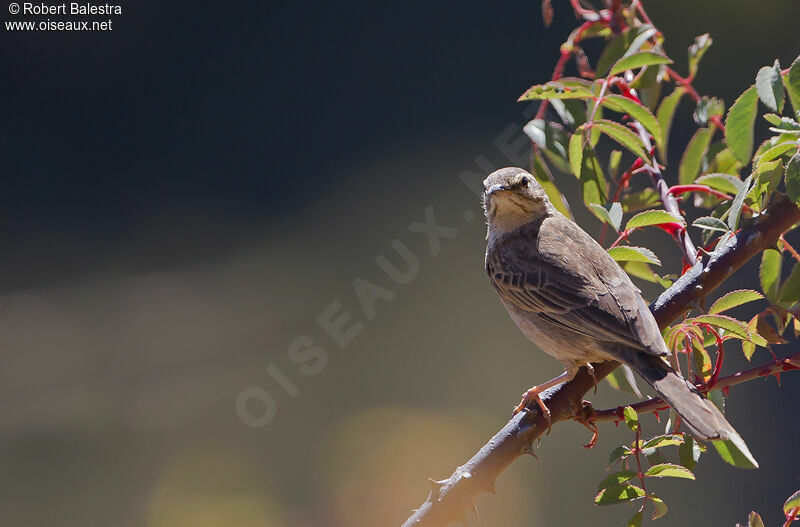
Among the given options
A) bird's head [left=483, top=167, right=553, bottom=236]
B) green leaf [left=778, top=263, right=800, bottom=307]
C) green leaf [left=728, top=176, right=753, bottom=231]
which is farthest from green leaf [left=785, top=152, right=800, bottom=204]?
bird's head [left=483, top=167, right=553, bottom=236]

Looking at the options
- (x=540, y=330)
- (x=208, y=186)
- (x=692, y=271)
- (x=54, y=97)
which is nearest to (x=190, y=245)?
(x=208, y=186)

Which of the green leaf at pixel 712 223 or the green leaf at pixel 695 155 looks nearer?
the green leaf at pixel 712 223

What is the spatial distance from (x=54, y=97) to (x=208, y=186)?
140 centimetres

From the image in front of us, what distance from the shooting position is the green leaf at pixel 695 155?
8.79ft

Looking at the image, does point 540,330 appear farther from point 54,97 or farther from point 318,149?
point 54,97

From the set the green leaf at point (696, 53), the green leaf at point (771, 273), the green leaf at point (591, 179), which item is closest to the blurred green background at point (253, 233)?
the green leaf at point (696, 53)

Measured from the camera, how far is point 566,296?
2893mm

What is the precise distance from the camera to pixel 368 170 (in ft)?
21.7

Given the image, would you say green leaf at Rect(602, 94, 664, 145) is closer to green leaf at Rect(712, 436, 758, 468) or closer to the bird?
the bird

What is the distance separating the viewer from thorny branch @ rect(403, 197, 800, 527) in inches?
78.7

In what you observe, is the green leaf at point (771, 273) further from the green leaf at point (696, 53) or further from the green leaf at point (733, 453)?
the green leaf at point (696, 53)

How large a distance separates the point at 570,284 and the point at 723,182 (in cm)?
75

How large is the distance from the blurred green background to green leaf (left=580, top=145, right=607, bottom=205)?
317cm

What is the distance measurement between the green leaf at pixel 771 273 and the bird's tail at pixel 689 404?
343mm
